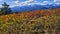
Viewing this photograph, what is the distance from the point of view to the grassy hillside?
341cm

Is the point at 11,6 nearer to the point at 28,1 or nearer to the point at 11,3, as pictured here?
the point at 11,3

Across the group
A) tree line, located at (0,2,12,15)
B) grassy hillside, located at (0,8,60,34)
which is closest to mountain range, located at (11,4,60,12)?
grassy hillside, located at (0,8,60,34)

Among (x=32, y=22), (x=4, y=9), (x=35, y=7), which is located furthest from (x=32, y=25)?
(x=4, y=9)

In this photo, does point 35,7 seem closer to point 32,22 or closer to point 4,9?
point 32,22

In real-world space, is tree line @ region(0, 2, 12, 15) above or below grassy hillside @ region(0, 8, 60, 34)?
above

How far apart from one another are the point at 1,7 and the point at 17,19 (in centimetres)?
35

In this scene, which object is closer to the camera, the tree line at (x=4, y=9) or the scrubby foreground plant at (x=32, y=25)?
the scrubby foreground plant at (x=32, y=25)

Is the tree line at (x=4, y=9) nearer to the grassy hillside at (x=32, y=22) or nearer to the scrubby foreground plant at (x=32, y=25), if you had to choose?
the grassy hillside at (x=32, y=22)

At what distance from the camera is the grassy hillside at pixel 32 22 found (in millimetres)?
3412

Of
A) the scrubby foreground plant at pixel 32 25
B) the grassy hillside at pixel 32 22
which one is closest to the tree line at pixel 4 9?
the grassy hillside at pixel 32 22

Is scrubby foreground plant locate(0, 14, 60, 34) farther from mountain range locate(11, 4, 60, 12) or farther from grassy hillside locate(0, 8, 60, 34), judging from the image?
mountain range locate(11, 4, 60, 12)

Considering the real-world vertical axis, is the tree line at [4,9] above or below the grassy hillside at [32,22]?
above

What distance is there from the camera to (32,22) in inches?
139

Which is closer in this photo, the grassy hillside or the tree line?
the grassy hillside
